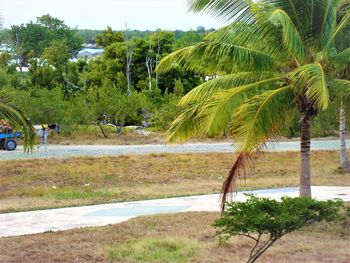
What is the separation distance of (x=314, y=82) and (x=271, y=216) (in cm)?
269

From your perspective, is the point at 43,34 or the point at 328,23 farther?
the point at 43,34

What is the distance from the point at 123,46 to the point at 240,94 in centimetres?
3425

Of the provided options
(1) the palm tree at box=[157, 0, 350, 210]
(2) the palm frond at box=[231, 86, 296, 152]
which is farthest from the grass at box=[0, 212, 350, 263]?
(2) the palm frond at box=[231, 86, 296, 152]

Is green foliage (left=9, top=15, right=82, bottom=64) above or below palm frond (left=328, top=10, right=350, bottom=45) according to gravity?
above

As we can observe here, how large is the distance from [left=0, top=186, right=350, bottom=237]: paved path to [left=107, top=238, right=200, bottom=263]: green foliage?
239 centimetres

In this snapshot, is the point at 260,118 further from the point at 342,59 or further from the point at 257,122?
the point at 342,59

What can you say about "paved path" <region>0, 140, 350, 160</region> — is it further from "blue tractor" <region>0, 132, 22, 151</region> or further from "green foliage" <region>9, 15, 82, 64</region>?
"green foliage" <region>9, 15, 82, 64</region>

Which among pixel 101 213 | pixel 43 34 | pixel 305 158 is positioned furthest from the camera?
pixel 43 34

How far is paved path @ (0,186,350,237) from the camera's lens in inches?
497

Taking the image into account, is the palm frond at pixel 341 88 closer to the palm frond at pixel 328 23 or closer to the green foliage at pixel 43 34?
the palm frond at pixel 328 23

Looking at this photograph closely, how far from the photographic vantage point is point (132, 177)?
20.7 meters

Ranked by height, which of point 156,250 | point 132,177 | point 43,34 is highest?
point 43,34

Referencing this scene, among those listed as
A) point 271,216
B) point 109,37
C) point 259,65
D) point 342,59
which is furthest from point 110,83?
point 271,216

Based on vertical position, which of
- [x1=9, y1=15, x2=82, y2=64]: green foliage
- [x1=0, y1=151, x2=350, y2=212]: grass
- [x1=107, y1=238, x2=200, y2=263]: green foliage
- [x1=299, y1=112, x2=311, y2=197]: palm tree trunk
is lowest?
[x1=107, y1=238, x2=200, y2=263]: green foliage
